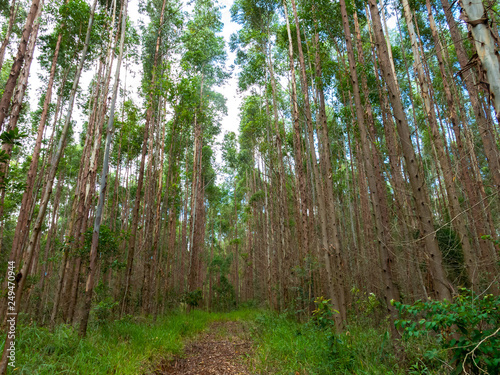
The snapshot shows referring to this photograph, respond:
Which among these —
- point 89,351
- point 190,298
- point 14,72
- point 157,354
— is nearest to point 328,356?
point 157,354

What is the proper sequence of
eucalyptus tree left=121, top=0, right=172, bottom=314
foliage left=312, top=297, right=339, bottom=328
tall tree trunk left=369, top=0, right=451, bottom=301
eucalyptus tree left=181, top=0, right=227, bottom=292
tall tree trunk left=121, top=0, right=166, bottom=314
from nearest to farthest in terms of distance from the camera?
Answer: tall tree trunk left=369, top=0, right=451, bottom=301 → foliage left=312, top=297, right=339, bottom=328 → tall tree trunk left=121, top=0, right=166, bottom=314 → eucalyptus tree left=121, top=0, right=172, bottom=314 → eucalyptus tree left=181, top=0, right=227, bottom=292

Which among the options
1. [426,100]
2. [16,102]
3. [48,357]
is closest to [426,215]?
[426,100]

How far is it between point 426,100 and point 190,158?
1442 cm

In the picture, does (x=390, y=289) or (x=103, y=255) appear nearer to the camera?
(x=390, y=289)

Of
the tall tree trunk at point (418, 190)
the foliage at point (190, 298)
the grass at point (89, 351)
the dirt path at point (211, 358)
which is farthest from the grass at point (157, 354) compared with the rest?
the foliage at point (190, 298)

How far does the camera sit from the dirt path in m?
4.41

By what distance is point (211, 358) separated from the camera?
5.25m

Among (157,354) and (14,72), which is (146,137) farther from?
(157,354)

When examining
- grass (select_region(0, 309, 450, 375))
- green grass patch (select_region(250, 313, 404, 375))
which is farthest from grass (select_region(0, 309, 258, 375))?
green grass patch (select_region(250, 313, 404, 375))

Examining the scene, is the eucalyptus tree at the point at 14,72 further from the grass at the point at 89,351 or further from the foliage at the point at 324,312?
the foliage at the point at 324,312

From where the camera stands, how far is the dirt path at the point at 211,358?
441cm

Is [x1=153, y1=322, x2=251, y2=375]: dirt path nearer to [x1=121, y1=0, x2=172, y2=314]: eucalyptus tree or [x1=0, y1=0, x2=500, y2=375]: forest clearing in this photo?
[x1=0, y1=0, x2=500, y2=375]: forest clearing

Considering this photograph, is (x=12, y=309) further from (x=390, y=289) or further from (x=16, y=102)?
(x=390, y=289)

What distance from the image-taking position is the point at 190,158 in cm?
1795
